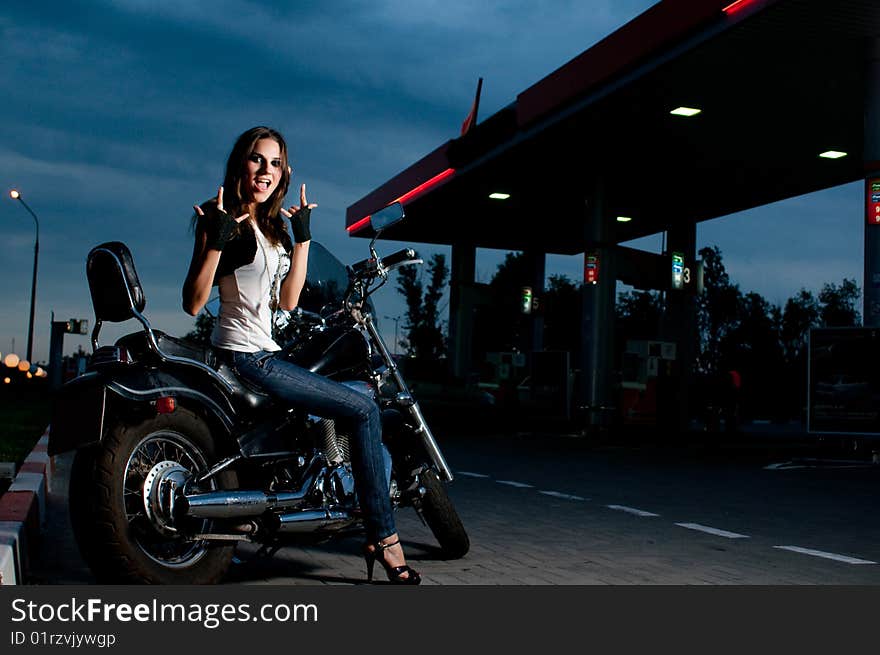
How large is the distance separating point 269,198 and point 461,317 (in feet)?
93.1

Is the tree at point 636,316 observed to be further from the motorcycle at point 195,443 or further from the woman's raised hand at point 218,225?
the woman's raised hand at point 218,225

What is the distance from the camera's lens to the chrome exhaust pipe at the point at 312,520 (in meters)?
4.42

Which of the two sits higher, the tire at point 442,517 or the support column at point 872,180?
the support column at point 872,180

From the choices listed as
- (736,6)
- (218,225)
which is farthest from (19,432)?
(736,6)

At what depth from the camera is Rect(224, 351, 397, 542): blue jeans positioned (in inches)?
175

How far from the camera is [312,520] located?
4.50 metres

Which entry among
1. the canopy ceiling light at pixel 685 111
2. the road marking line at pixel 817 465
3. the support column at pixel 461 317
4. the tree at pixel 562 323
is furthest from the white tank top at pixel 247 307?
the tree at pixel 562 323

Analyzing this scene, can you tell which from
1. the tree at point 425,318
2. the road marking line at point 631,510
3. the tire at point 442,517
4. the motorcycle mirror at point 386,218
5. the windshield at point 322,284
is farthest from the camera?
the tree at point 425,318

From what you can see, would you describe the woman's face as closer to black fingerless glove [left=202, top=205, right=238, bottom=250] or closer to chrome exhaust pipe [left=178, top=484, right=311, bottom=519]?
black fingerless glove [left=202, top=205, right=238, bottom=250]

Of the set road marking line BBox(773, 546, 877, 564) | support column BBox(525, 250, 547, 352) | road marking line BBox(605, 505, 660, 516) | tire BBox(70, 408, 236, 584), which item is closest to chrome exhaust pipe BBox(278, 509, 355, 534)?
tire BBox(70, 408, 236, 584)

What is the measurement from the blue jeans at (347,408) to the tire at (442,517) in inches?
29.8

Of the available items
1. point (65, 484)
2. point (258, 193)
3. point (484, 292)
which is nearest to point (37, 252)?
point (484, 292)
